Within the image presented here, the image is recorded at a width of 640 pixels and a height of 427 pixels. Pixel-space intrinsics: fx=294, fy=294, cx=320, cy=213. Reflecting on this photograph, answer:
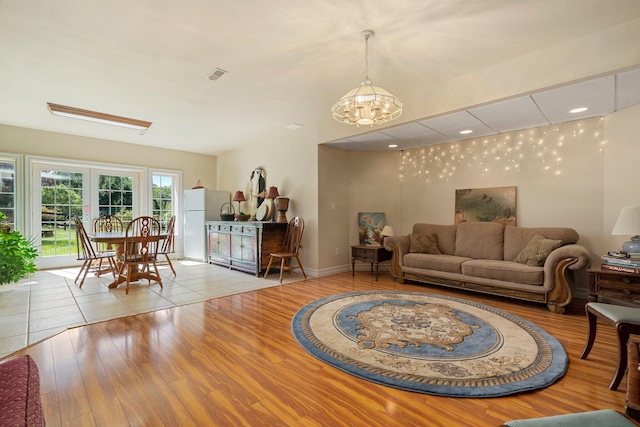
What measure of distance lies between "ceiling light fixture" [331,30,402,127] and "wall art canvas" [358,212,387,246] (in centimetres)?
284

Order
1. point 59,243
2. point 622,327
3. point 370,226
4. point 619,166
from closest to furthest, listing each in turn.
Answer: point 622,327 < point 619,166 < point 370,226 < point 59,243

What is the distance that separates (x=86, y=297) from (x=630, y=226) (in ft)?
20.0

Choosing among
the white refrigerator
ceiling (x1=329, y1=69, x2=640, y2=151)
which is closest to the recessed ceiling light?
ceiling (x1=329, y1=69, x2=640, y2=151)

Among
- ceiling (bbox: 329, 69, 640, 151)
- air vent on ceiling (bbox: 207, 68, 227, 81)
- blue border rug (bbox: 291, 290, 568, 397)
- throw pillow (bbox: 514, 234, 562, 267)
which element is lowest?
blue border rug (bbox: 291, 290, 568, 397)

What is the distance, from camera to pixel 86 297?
3.72m

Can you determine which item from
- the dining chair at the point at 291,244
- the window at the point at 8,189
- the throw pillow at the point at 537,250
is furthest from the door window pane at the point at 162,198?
the throw pillow at the point at 537,250

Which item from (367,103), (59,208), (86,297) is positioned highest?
(367,103)

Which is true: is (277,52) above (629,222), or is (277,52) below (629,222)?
above

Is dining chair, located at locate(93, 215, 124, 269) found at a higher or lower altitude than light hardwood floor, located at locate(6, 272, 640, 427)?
higher

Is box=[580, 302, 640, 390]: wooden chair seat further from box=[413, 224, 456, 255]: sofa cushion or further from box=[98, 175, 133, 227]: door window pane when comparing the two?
box=[98, 175, 133, 227]: door window pane

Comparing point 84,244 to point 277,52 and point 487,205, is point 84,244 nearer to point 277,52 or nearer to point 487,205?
point 277,52

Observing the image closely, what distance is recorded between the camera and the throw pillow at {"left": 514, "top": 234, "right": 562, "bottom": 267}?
3.42 meters

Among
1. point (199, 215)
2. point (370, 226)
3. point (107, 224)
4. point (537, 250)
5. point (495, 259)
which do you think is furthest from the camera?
point (199, 215)

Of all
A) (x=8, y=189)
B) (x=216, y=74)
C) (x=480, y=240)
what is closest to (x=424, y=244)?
(x=480, y=240)
